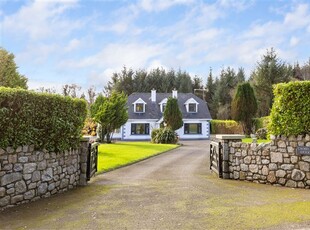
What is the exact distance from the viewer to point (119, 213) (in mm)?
5914

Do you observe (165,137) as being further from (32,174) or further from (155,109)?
(32,174)

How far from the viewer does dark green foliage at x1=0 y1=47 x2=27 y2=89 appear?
90.3 ft

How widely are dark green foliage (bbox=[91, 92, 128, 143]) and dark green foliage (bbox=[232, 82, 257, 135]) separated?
12242mm

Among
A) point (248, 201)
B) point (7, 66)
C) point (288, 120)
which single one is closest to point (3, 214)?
point (248, 201)

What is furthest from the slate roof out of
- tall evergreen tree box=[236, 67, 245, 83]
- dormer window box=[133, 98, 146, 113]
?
tall evergreen tree box=[236, 67, 245, 83]

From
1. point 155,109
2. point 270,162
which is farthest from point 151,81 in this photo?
point 270,162

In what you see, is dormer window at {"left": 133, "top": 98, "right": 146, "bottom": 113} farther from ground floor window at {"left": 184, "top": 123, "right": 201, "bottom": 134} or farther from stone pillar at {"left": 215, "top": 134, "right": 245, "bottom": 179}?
stone pillar at {"left": 215, "top": 134, "right": 245, "bottom": 179}

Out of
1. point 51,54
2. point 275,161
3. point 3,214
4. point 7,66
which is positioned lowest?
point 3,214

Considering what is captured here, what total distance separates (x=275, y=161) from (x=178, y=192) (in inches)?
131

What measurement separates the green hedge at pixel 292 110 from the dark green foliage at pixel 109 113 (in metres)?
18.8

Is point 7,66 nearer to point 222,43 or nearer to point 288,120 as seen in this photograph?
point 222,43

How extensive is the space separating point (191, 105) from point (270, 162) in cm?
3055

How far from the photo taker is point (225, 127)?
1566 inches

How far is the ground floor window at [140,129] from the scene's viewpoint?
36812 mm
